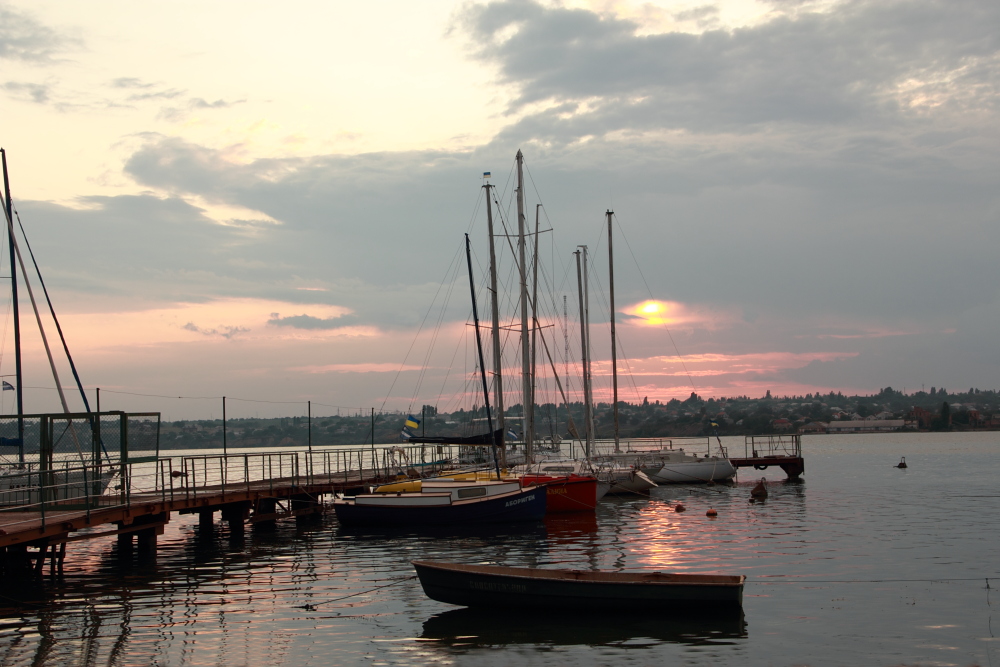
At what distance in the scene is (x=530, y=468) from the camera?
46.5m

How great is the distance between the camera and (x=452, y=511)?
3572 centimetres

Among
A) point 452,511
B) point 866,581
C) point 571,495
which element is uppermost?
point 452,511

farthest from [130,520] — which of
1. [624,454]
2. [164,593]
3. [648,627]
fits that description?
[624,454]

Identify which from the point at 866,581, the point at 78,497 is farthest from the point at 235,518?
the point at 866,581

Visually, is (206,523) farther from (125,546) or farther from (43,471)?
(43,471)

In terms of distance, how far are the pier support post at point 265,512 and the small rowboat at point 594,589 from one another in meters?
21.1

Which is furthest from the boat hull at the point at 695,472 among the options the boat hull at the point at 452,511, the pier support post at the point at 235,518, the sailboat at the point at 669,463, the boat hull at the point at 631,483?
the pier support post at the point at 235,518

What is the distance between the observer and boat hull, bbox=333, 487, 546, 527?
35.7 metres

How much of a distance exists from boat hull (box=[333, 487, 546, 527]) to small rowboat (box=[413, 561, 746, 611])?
16502 millimetres

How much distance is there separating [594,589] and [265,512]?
24100 millimetres

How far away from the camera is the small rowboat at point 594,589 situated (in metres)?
18.2

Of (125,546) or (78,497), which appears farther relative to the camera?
(125,546)

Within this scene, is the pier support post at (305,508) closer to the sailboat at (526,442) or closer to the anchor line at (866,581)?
the sailboat at (526,442)

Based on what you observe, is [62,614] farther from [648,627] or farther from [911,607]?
[911,607]
